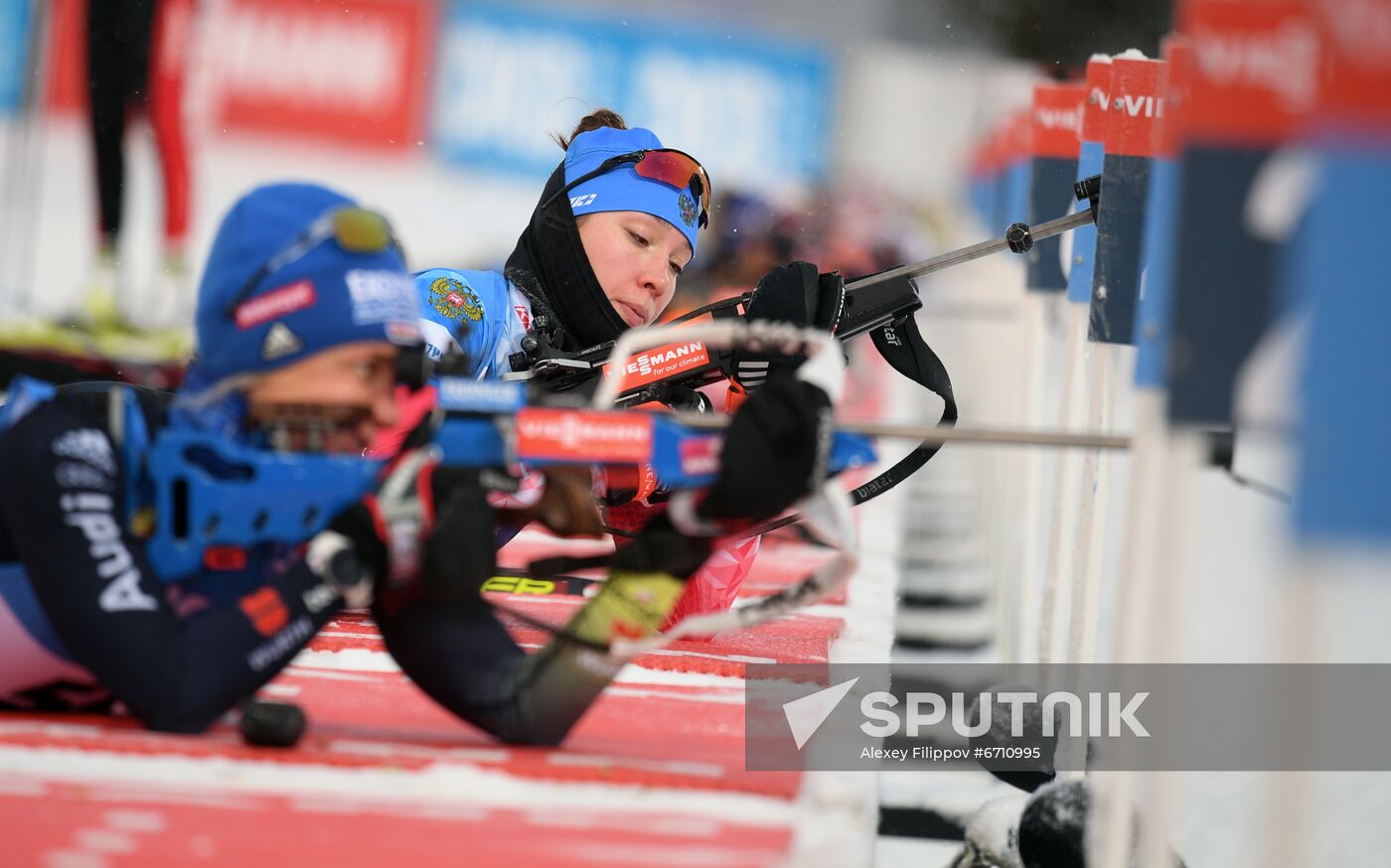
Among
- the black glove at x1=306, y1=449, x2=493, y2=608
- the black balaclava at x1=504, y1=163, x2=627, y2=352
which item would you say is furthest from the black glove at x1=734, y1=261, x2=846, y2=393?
the black glove at x1=306, y1=449, x2=493, y2=608

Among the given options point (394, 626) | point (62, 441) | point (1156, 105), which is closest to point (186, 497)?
point (62, 441)

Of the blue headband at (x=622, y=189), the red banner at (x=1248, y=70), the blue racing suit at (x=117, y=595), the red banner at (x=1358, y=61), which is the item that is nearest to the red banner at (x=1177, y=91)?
the red banner at (x=1248, y=70)

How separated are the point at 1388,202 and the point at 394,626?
130 centimetres

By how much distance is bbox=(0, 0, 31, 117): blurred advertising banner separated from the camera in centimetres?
930

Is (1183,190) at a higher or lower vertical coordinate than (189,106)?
lower

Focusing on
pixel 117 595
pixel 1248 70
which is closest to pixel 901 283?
pixel 1248 70

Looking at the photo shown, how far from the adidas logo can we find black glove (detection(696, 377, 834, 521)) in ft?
1.76

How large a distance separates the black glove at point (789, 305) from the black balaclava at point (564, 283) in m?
0.50

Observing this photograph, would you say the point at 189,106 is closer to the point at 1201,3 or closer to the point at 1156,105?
the point at 1156,105

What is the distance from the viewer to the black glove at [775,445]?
69.6 inches

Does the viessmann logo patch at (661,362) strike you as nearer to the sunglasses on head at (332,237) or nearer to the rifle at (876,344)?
the rifle at (876,344)

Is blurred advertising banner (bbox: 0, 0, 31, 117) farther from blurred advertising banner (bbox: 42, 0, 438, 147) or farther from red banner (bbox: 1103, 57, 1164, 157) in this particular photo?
red banner (bbox: 1103, 57, 1164, 157)

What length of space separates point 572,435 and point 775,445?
10.0 inches

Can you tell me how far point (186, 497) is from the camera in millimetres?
1915
